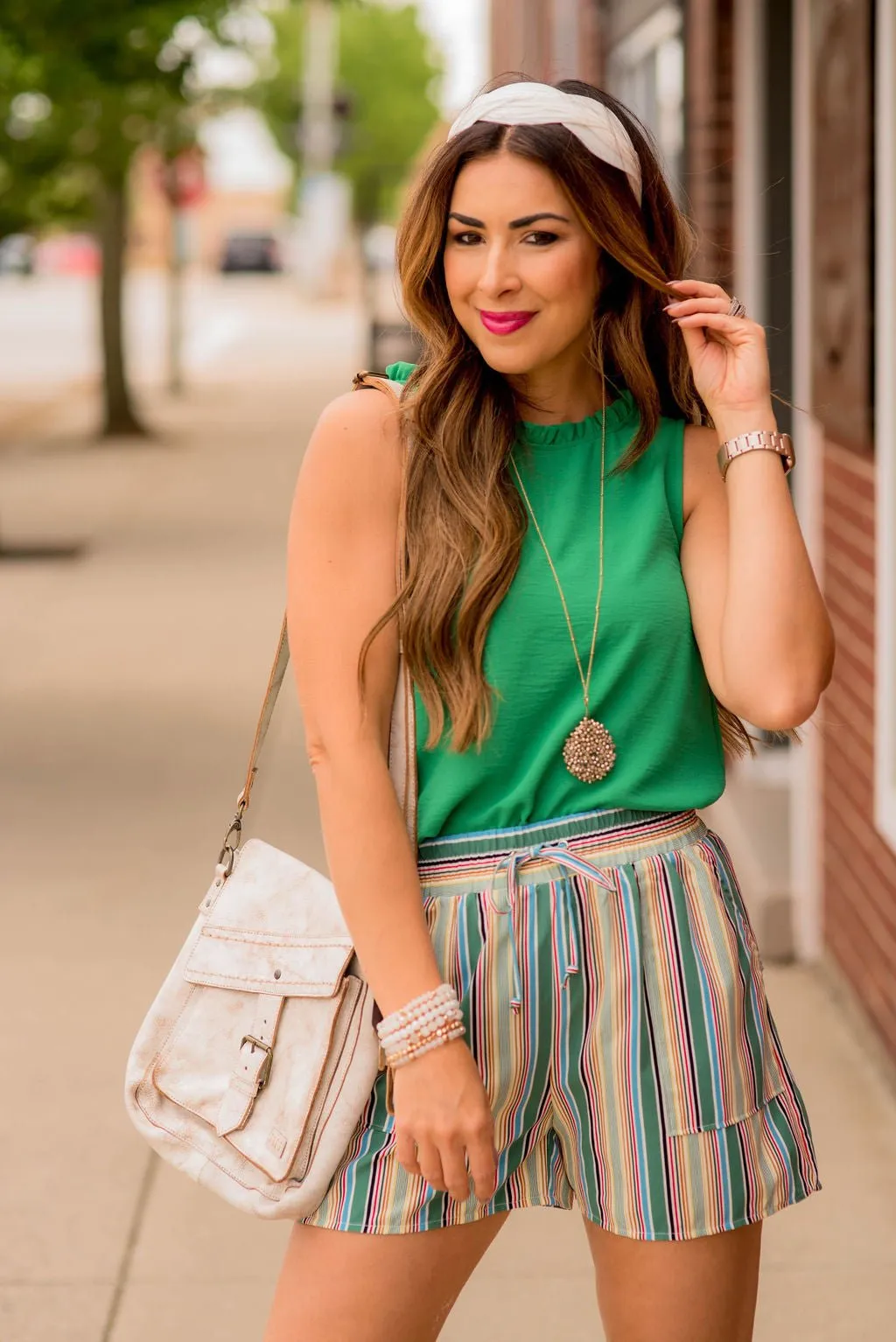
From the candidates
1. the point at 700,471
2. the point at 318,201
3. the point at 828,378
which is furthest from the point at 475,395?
the point at 318,201

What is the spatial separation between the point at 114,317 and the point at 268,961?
55.5 ft

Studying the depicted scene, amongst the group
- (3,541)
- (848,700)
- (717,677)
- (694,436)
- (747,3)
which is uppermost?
(747,3)

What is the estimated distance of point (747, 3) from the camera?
6.09 metres

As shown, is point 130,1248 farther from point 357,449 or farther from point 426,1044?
point 357,449

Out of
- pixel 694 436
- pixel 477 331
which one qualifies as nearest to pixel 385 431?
pixel 477 331

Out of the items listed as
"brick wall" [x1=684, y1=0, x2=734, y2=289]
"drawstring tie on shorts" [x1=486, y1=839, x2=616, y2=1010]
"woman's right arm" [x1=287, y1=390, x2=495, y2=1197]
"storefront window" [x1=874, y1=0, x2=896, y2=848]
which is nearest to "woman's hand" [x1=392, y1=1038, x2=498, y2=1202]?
"woman's right arm" [x1=287, y1=390, x2=495, y2=1197]

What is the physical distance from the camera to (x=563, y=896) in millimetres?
1992

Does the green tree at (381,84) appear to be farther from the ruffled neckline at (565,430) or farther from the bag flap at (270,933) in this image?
the bag flap at (270,933)

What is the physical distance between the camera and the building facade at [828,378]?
4266mm

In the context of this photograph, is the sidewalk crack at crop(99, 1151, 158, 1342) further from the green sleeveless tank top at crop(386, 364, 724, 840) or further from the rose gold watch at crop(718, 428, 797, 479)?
the rose gold watch at crop(718, 428, 797, 479)

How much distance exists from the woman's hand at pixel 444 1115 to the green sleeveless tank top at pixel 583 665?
0.80ft

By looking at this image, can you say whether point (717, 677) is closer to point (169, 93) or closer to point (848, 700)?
point (848, 700)

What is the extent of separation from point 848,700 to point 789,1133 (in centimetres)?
272

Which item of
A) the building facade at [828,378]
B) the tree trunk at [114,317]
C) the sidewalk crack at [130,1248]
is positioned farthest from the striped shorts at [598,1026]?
the tree trunk at [114,317]
